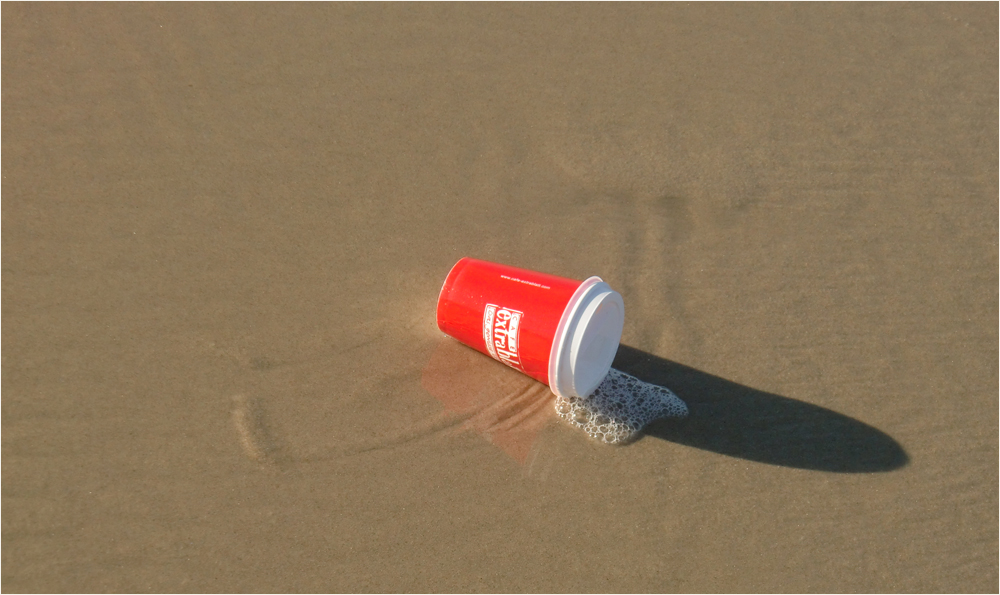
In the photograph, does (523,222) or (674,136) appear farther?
(674,136)

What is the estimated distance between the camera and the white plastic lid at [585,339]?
2.42 m

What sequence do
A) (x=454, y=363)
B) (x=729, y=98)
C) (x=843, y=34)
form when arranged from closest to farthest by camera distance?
(x=454, y=363)
(x=729, y=98)
(x=843, y=34)

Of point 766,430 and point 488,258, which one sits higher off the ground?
point 488,258

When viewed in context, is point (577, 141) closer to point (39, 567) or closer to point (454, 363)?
point (454, 363)

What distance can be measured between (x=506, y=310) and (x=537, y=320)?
0.44 ft

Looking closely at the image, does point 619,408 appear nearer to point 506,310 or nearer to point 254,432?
point 506,310

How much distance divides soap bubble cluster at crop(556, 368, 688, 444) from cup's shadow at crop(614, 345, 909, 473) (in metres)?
0.04

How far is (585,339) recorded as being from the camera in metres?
2.45

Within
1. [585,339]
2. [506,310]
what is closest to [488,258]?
[506,310]

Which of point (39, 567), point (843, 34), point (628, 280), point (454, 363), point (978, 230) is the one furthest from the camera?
point (843, 34)

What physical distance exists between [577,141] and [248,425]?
1.77 m

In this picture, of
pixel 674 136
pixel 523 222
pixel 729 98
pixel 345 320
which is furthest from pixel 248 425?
pixel 729 98

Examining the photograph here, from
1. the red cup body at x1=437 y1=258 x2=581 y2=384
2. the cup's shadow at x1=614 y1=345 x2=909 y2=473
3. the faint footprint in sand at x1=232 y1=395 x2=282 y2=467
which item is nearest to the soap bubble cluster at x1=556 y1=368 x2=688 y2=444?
the cup's shadow at x1=614 y1=345 x2=909 y2=473

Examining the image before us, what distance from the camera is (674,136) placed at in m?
3.39
